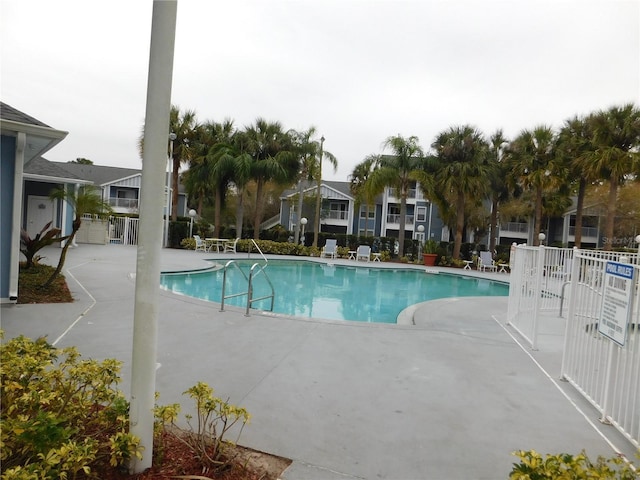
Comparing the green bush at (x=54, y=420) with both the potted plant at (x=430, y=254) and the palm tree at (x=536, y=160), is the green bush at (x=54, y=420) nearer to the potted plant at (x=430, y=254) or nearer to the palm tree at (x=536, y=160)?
the potted plant at (x=430, y=254)

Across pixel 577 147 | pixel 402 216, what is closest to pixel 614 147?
pixel 577 147

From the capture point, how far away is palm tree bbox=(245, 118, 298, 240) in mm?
23031

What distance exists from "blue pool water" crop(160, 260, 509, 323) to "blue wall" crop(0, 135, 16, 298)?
168 inches

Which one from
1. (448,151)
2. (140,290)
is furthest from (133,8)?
(448,151)

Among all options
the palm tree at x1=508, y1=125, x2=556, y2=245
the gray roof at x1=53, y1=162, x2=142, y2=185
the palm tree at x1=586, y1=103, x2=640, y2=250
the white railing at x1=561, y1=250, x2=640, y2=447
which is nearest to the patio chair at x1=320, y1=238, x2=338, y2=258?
the palm tree at x1=508, y1=125, x2=556, y2=245

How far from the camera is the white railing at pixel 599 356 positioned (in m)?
3.34

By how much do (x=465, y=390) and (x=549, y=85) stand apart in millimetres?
7924

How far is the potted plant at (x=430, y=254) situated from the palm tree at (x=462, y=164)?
1.63 m

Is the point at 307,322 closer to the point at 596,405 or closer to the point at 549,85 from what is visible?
the point at 596,405

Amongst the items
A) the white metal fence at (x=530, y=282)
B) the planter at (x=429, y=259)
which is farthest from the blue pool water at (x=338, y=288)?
the white metal fence at (x=530, y=282)

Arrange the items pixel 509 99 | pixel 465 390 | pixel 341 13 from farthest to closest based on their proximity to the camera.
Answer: pixel 509 99
pixel 341 13
pixel 465 390

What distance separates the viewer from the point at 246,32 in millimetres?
4402

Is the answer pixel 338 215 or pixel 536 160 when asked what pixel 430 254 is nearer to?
pixel 536 160

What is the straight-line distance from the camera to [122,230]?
75.2ft
